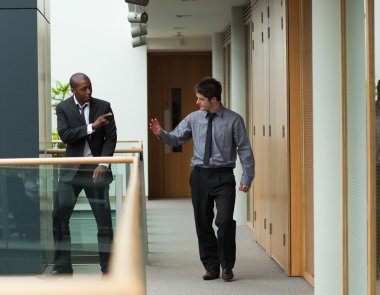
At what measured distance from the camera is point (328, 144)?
5367 mm

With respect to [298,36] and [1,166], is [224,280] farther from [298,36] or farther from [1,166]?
[1,166]

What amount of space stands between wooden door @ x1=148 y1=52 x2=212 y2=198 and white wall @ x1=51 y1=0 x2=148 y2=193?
1.43m

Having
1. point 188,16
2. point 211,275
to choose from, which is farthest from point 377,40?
point 188,16

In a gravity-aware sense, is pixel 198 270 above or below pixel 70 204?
below

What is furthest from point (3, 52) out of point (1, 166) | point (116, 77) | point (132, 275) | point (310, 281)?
point (116, 77)

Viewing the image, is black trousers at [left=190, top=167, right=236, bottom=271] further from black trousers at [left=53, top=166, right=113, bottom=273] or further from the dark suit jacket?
black trousers at [left=53, top=166, right=113, bottom=273]

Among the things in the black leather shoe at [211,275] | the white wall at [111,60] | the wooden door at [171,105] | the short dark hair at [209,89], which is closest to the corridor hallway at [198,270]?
the black leather shoe at [211,275]

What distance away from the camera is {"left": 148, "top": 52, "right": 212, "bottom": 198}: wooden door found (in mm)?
18141

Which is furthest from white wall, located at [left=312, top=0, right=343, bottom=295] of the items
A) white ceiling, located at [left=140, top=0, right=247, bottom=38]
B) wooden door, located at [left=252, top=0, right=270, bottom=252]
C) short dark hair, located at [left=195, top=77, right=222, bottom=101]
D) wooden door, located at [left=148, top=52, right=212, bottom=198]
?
wooden door, located at [left=148, top=52, right=212, bottom=198]

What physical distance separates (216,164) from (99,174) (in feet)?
5.73

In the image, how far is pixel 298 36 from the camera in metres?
7.37

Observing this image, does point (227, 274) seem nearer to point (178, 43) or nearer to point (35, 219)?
point (35, 219)

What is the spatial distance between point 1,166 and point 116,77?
11.7 metres

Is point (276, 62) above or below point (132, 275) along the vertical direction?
above
